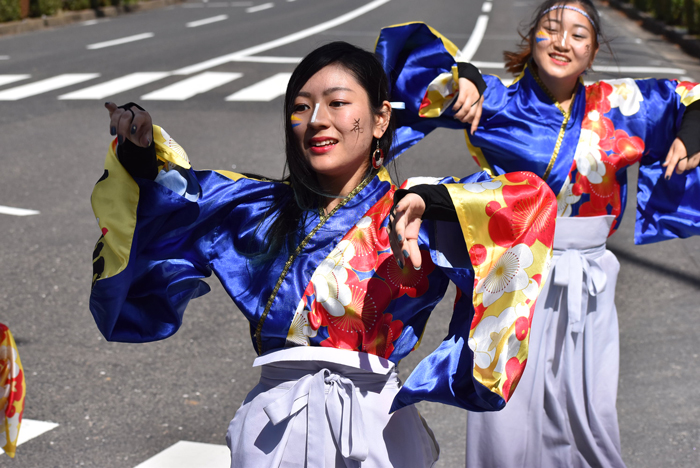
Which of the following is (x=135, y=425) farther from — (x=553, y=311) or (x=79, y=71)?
(x=79, y=71)

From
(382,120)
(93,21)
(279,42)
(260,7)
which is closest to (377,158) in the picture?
(382,120)

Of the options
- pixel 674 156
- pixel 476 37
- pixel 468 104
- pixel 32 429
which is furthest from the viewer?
pixel 476 37

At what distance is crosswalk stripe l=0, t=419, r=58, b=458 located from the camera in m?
3.70

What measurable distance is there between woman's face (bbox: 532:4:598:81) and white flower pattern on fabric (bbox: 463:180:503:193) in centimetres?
116

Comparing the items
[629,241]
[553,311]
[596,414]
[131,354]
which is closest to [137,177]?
[553,311]

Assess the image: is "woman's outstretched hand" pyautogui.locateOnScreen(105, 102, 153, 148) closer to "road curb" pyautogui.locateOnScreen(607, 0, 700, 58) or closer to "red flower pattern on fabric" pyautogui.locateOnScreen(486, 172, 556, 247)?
"red flower pattern on fabric" pyautogui.locateOnScreen(486, 172, 556, 247)

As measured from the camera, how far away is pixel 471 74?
2846 millimetres

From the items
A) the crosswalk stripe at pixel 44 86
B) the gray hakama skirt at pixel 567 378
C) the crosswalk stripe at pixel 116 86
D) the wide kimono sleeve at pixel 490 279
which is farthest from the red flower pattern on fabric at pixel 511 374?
the crosswalk stripe at pixel 44 86

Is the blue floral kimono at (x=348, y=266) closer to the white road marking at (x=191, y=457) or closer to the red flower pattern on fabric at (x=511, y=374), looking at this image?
the red flower pattern on fabric at (x=511, y=374)

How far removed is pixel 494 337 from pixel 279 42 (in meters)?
15.7

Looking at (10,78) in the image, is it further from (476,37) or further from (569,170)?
(569,170)

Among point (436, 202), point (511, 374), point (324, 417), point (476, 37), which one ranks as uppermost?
point (436, 202)

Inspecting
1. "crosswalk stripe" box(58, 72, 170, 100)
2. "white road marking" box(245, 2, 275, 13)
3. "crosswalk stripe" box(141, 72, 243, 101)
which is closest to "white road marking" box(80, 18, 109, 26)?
"white road marking" box(245, 2, 275, 13)

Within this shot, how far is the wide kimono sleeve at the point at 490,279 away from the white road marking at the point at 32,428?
91.8 inches
